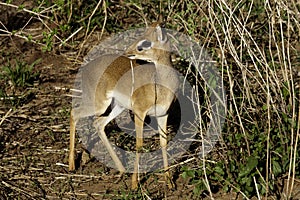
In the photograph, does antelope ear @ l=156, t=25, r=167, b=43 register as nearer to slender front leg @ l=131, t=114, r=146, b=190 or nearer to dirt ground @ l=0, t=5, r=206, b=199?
slender front leg @ l=131, t=114, r=146, b=190

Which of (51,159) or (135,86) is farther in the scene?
(51,159)

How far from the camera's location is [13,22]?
7.36 m

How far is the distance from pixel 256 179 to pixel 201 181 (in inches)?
13.2

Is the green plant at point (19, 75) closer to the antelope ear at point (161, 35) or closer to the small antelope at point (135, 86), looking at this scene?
the small antelope at point (135, 86)

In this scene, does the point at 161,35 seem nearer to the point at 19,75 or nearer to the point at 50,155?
the point at 50,155

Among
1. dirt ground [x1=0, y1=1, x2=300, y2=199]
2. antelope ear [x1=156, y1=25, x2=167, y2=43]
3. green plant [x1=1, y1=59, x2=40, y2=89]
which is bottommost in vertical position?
dirt ground [x1=0, y1=1, x2=300, y2=199]

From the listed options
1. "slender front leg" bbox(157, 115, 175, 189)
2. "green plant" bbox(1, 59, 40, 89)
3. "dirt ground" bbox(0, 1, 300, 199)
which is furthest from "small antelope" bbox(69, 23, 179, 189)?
"green plant" bbox(1, 59, 40, 89)

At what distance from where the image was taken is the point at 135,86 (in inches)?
190

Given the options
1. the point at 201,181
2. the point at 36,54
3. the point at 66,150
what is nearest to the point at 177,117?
the point at 66,150

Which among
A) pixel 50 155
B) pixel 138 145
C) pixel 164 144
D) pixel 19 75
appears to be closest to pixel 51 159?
pixel 50 155

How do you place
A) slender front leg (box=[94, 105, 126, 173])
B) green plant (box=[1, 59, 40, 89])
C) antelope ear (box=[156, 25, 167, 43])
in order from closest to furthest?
1. antelope ear (box=[156, 25, 167, 43])
2. slender front leg (box=[94, 105, 126, 173])
3. green plant (box=[1, 59, 40, 89])

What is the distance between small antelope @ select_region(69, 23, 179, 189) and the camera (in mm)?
4648

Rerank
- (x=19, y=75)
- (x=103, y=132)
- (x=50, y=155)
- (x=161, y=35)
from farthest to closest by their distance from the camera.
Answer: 1. (x=19, y=75)
2. (x=50, y=155)
3. (x=103, y=132)
4. (x=161, y=35)

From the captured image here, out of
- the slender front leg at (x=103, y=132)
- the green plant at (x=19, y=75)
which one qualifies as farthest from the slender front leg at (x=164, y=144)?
the green plant at (x=19, y=75)
